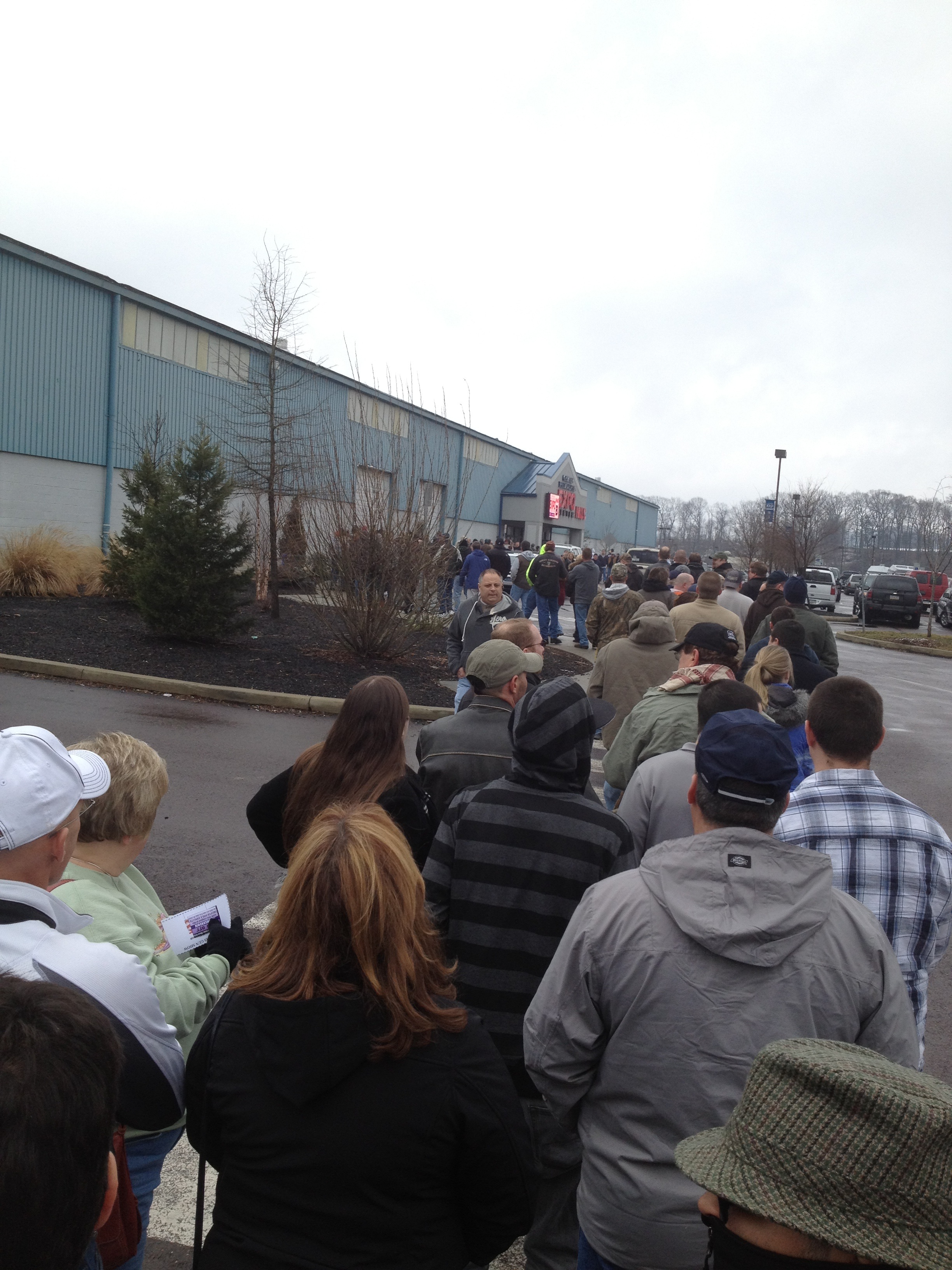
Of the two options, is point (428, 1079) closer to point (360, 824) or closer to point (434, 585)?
point (360, 824)

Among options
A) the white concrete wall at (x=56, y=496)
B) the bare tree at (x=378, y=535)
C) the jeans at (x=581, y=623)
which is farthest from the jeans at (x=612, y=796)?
the white concrete wall at (x=56, y=496)

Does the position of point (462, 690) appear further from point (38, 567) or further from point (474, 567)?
point (38, 567)

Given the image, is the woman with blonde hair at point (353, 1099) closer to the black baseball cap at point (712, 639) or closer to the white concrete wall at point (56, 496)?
the black baseball cap at point (712, 639)

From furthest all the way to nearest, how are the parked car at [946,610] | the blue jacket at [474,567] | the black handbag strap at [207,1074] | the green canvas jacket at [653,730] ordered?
the parked car at [946,610] < the blue jacket at [474,567] < the green canvas jacket at [653,730] < the black handbag strap at [207,1074]

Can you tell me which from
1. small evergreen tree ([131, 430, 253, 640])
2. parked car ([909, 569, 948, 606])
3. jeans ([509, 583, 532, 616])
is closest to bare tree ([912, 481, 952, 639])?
parked car ([909, 569, 948, 606])

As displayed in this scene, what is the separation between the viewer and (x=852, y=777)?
3088mm

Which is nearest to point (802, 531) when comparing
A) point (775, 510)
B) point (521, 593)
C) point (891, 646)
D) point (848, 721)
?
point (775, 510)

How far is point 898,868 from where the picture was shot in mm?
2852

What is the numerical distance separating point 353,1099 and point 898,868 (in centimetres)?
187

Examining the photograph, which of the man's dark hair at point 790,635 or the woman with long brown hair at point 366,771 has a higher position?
the man's dark hair at point 790,635

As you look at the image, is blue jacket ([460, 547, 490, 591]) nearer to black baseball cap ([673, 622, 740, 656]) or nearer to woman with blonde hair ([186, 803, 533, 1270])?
black baseball cap ([673, 622, 740, 656])

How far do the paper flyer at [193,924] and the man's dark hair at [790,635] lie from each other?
5.00m

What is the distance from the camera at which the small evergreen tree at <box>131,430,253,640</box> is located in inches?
547

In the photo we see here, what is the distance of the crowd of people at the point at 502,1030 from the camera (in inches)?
50.5
